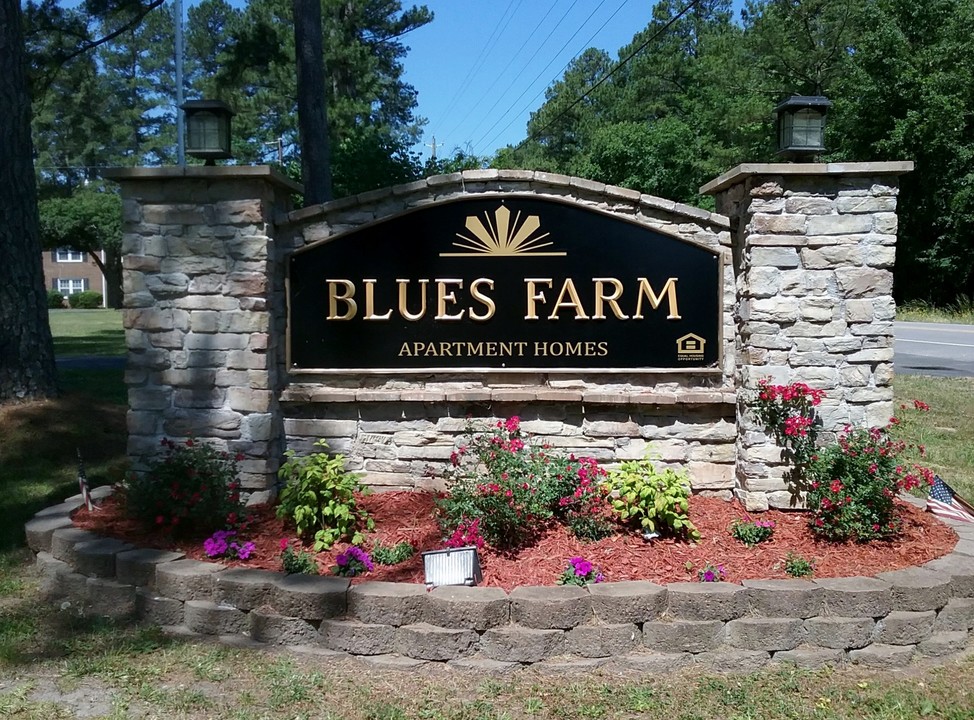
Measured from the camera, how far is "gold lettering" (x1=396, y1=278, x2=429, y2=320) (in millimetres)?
5293

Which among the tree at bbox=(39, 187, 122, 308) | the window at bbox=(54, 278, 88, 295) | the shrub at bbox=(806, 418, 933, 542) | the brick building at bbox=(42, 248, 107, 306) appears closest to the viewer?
the shrub at bbox=(806, 418, 933, 542)

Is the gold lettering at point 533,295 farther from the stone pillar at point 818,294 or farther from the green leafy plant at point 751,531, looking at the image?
the green leafy plant at point 751,531

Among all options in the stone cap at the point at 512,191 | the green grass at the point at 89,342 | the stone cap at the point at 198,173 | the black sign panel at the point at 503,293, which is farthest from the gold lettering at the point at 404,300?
the green grass at the point at 89,342

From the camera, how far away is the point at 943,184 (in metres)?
27.9

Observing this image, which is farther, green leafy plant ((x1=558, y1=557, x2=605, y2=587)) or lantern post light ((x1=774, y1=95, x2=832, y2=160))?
lantern post light ((x1=774, y1=95, x2=832, y2=160))

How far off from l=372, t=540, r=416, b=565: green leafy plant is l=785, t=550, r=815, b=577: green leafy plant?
2.01 metres

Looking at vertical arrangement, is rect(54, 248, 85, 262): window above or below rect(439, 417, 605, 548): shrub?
above

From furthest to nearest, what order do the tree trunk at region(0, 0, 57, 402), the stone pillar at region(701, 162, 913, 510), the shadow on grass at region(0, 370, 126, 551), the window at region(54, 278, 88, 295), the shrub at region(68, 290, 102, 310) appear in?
the window at region(54, 278, 88, 295), the shrub at region(68, 290, 102, 310), the tree trunk at region(0, 0, 57, 402), the shadow on grass at region(0, 370, 126, 551), the stone pillar at region(701, 162, 913, 510)

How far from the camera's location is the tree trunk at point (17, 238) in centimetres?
713

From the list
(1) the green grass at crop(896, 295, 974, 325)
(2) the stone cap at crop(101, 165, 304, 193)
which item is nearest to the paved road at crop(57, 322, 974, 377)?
(1) the green grass at crop(896, 295, 974, 325)

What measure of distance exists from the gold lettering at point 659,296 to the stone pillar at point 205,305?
2427mm

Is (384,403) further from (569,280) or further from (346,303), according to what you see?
(569,280)

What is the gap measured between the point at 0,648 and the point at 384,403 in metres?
2.48

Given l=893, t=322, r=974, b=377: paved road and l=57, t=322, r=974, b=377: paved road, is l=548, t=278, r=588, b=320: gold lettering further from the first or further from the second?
l=57, t=322, r=974, b=377: paved road
